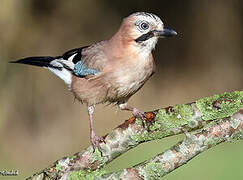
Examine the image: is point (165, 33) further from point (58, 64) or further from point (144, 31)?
point (58, 64)

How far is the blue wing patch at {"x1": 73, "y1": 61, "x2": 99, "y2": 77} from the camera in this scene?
12.6ft

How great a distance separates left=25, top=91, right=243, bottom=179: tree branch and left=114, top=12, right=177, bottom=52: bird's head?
87 centimetres

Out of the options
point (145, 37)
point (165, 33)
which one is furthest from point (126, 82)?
point (165, 33)

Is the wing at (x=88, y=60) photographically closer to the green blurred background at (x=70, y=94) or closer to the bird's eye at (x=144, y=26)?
the bird's eye at (x=144, y=26)

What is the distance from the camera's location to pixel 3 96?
→ 682cm

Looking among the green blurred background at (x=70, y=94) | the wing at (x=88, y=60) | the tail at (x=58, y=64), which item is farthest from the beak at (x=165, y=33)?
the green blurred background at (x=70, y=94)

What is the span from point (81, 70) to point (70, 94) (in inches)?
126

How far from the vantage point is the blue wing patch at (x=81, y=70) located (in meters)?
3.83

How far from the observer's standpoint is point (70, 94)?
7.16 meters

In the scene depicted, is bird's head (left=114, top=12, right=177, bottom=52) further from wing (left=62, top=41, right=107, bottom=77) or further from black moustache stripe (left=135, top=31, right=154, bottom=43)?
wing (left=62, top=41, right=107, bottom=77)

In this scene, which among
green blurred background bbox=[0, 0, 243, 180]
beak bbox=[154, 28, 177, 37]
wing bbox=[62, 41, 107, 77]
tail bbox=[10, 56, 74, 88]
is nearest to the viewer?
beak bbox=[154, 28, 177, 37]

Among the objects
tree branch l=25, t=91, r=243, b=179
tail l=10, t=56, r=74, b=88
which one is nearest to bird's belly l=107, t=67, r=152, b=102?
tail l=10, t=56, r=74, b=88

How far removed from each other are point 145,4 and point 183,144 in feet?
17.7

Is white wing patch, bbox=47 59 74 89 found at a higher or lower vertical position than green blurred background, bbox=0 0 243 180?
higher
